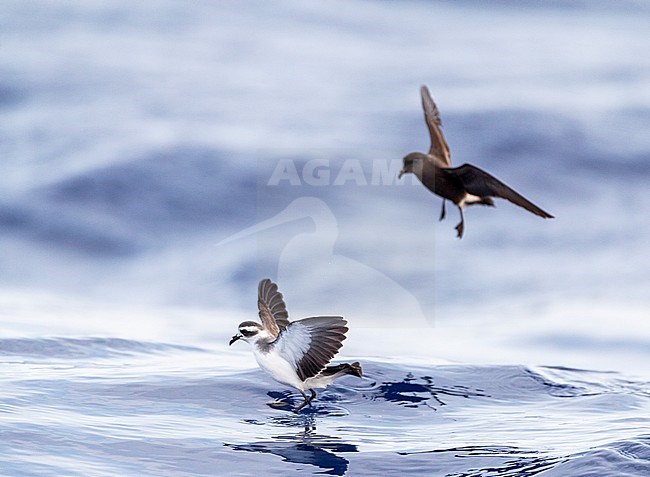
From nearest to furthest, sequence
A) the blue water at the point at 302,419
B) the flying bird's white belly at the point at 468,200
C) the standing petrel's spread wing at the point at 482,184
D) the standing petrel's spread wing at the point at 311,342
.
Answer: the standing petrel's spread wing at the point at 482,184 → the blue water at the point at 302,419 → the flying bird's white belly at the point at 468,200 → the standing petrel's spread wing at the point at 311,342

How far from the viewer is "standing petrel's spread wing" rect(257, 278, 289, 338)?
7184 mm

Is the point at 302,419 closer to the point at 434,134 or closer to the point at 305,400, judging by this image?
the point at 305,400

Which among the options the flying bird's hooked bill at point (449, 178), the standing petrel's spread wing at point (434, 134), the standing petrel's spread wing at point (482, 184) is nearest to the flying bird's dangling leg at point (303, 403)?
the flying bird's hooked bill at point (449, 178)

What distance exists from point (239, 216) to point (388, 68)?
4.25 meters

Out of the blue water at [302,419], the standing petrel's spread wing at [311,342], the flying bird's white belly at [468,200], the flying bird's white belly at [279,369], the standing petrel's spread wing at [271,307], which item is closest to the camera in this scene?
the blue water at [302,419]

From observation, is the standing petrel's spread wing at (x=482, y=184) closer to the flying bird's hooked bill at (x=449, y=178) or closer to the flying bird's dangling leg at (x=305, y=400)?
the flying bird's hooked bill at (x=449, y=178)

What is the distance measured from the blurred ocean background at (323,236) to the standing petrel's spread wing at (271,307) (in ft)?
1.22

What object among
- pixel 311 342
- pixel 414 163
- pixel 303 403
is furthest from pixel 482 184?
pixel 303 403

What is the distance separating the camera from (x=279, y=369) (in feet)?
21.4

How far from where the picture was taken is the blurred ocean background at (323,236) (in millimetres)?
6039

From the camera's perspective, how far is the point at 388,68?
15.1m

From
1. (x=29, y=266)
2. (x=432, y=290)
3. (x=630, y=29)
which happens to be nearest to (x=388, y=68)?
(x=630, y=29)

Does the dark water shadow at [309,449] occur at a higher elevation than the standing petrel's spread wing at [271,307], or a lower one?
lower

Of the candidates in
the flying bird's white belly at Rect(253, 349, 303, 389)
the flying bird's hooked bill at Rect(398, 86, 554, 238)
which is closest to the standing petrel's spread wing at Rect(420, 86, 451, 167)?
the flying bird's hooked bill at Rect(398, 86, 554, 238)
